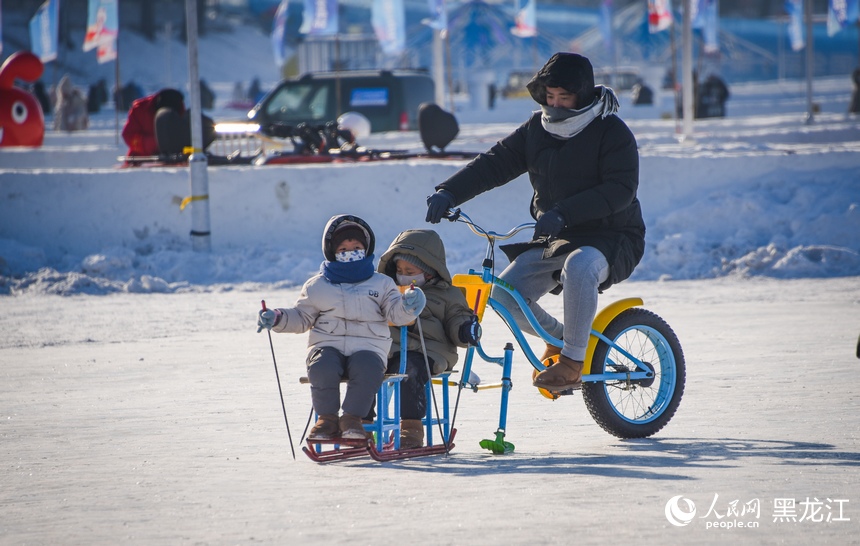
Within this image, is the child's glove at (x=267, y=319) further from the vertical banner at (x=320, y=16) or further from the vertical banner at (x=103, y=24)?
the vertical banner at (x=320, y=16)

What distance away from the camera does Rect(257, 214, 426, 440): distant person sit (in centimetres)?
484

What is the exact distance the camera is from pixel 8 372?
310 inches

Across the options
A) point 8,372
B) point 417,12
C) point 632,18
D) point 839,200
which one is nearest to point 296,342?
point 8,372

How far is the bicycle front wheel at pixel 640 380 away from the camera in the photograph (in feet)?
17.7

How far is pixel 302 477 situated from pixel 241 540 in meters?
0.90

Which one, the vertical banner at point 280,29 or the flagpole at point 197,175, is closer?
the flagpole at point 197,175

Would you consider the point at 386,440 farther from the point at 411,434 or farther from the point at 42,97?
the point at 42,97

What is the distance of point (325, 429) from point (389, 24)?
22.8m

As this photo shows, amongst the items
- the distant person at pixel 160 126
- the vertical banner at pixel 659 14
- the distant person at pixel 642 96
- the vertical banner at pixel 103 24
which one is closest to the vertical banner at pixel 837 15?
the vertical banner at pixel 659 14

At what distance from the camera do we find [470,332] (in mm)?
4945

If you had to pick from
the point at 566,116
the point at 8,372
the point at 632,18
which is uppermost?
the point at 632,18

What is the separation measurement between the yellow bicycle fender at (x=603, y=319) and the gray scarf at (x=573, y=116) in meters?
0.77

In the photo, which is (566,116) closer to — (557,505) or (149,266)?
(557,505)

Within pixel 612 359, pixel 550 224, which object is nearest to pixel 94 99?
pixel 612 359
